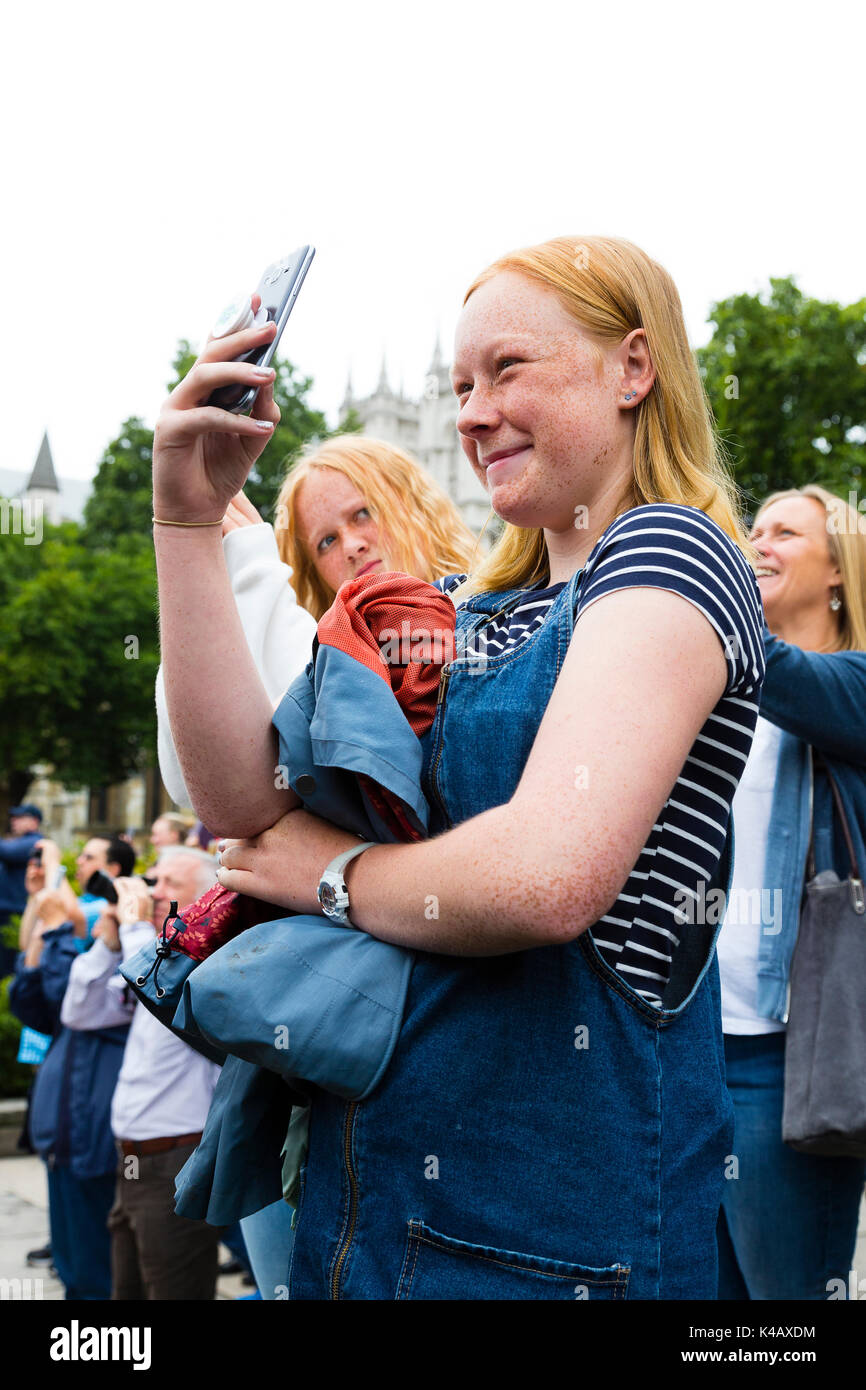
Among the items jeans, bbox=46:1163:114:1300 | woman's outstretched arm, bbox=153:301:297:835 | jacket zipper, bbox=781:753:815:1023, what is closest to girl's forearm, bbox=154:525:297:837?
woman's outstretched arm, bbox=153:301:297:835

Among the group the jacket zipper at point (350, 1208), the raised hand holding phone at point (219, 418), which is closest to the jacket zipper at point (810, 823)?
the jacket zipper at point (350, 1208)

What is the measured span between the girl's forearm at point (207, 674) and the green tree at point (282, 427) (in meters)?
26.4

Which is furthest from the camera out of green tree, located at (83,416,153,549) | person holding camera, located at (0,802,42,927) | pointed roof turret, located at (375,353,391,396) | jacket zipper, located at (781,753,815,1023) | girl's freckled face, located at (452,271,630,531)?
pointed roof turret, located at (375,353,391,396)

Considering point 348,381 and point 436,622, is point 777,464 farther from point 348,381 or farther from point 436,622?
point 436,622

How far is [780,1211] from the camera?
291 centimetres

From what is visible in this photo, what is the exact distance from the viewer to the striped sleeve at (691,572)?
144 cm

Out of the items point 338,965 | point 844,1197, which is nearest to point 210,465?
point 338,965

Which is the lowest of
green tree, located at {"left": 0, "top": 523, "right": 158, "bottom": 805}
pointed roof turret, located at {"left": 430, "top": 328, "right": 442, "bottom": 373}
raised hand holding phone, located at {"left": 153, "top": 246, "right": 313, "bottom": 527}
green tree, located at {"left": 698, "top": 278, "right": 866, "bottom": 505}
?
raised hand holding phone, located at {"left": 153, "top": 246, "right": 313, "bottom": 527}

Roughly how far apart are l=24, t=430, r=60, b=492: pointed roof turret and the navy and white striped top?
66.2 meters

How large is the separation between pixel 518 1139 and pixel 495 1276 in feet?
0.48

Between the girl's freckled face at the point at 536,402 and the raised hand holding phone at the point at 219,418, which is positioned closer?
the raised hand holding phone at the point at 219,418

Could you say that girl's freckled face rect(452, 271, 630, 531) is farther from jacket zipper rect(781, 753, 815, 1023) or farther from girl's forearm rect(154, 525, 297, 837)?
jacket zipper rect(781, 753, 815, 1023)

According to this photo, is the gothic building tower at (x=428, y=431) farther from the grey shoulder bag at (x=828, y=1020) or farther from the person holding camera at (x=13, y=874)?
the grey shoulder bag at (x=828, y=1020)

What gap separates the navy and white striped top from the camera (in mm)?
1454
